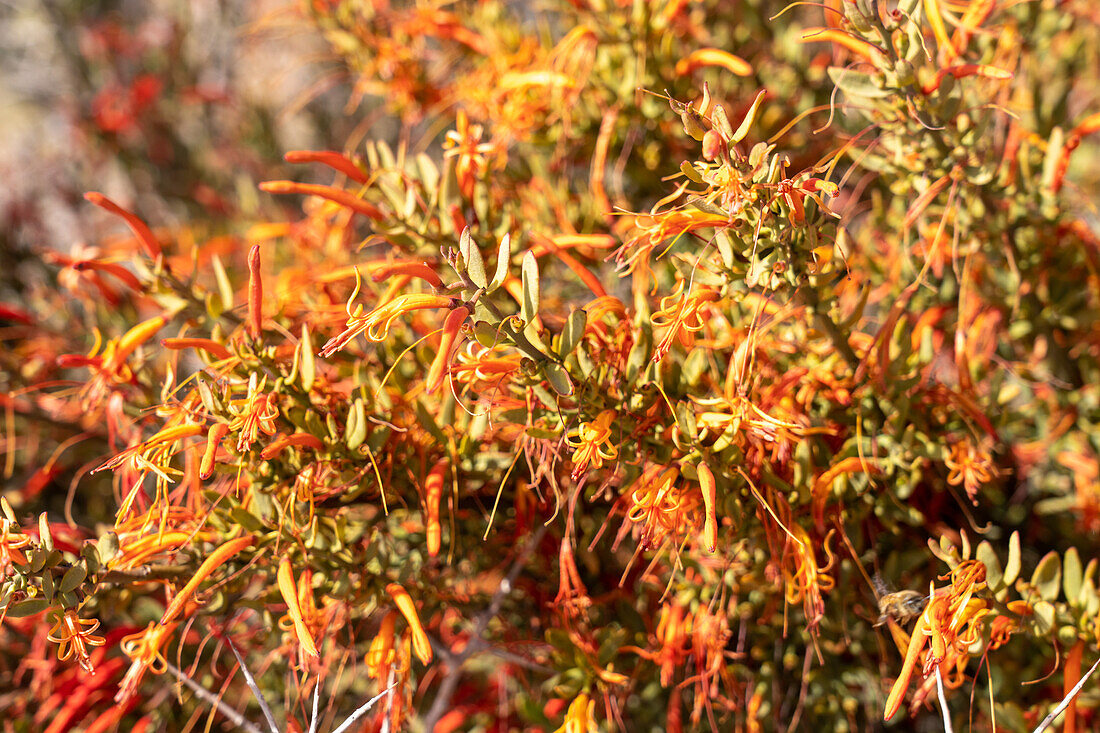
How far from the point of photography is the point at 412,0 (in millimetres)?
1555

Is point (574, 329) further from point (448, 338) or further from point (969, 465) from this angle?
point (969, 465)

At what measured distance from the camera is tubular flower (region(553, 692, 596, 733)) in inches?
30.3

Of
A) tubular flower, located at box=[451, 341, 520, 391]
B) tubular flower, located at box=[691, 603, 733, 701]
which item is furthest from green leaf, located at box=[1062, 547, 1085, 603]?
tubular flower, located at box=[451, 341, 520, 391]

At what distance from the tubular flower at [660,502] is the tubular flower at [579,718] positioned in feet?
0.63

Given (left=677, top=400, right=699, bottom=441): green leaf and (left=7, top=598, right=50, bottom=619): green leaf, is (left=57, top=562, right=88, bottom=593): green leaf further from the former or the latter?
(left=677, top=400, right=699, bottom=441): green leaf

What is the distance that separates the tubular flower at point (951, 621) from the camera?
2.03 feet

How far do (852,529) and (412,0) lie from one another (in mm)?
1248

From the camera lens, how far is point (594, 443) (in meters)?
0.62

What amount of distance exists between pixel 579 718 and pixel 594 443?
1.01 feet

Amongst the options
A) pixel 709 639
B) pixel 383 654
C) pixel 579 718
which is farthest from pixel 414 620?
pixel 709 639

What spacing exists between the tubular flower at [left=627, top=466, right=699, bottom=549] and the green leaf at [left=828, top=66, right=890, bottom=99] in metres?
0.37

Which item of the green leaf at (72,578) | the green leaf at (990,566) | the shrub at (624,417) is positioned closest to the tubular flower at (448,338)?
the shrub at (624,417)

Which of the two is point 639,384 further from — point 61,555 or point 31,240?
point 31,240

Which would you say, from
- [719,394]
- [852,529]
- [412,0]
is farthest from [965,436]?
[412,0]
